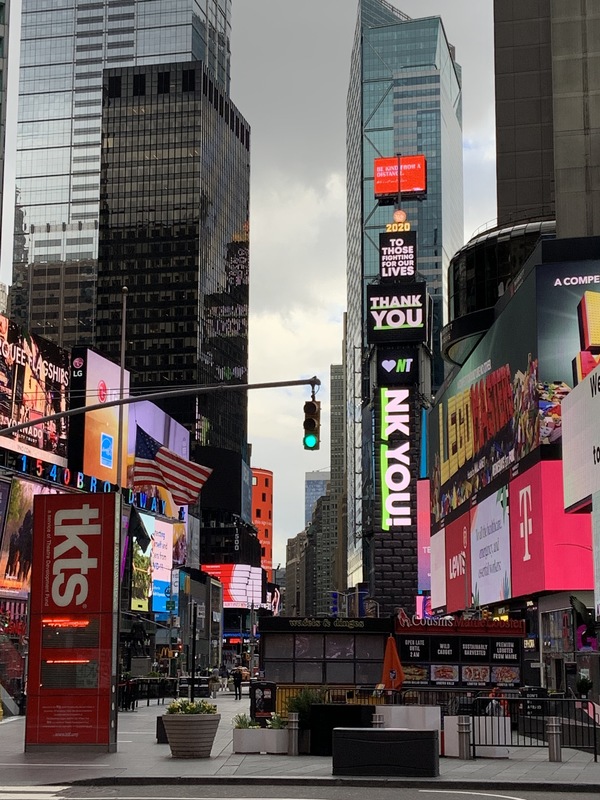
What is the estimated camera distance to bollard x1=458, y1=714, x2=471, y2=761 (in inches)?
981

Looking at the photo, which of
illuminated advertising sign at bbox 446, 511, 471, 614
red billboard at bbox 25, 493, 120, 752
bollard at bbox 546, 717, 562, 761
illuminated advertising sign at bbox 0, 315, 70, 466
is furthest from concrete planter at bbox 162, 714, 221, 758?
illuminated advertising sign at bbox 0, 315, 70, 466

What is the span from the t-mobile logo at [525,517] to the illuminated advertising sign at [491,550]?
363cm

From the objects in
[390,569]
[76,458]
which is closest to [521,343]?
[76,458]

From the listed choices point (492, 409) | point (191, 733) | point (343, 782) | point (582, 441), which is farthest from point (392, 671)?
point (492, 409)

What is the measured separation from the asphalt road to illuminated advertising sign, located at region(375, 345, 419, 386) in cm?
9382

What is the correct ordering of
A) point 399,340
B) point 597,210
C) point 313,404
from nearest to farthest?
point 313,404 < point 597,210 < point 399,340

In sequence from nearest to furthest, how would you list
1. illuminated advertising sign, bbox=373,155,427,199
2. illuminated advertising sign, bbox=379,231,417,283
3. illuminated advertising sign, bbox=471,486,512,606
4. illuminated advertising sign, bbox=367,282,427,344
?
1. illuminated advertising sign, bbox=471,486,512,606
2. illuminated advertising sign, bbox=367,282,427,344
3. illuminated advertising sign, bbox=379,231,417,283
4. illuminated advertising sign, bbox=373,155,427,199

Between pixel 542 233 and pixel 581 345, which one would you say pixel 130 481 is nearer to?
pixel 542 233

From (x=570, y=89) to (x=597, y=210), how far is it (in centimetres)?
736

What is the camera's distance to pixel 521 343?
5872cm

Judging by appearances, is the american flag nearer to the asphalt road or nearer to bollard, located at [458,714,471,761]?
bollard, located at [458,714,471,761]

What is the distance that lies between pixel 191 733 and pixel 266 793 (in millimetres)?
5525

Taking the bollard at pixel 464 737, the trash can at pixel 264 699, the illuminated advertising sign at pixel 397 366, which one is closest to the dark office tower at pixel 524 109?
the illuminated advertising sign at pixel 397 366

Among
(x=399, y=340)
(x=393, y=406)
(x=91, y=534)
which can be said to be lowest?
(x=91, y=534)
